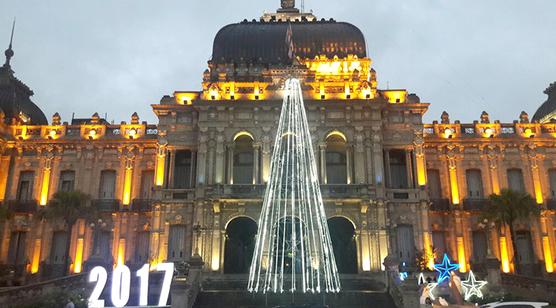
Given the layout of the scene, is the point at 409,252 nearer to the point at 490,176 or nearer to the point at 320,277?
the point at 320,277

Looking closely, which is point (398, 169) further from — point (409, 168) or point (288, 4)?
point (288, 4)

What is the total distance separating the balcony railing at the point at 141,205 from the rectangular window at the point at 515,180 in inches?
1182

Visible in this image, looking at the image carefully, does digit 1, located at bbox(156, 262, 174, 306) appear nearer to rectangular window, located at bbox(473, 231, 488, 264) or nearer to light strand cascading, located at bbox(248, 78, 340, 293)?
light strand cascading, located at bbox(248, 78, 340, 293)

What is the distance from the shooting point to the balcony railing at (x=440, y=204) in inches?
1610

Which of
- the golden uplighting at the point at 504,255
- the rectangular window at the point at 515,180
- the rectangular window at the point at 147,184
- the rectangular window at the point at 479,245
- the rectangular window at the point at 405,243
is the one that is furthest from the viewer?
the rectangular window at the point at 147,184

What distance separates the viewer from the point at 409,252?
36.6 metres

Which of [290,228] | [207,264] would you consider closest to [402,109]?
[290,228]

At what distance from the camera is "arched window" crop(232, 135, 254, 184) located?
3888 cm

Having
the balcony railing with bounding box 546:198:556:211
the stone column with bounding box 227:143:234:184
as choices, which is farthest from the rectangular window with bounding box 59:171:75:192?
the balcony railing with bounding box 546:198:556:211

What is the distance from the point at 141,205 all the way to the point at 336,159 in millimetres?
16485

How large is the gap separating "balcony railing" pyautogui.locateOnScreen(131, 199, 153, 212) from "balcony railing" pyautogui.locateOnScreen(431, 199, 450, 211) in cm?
2314

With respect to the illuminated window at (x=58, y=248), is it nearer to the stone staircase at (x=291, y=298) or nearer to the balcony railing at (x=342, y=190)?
the stone staircase at (x=291, y=298)

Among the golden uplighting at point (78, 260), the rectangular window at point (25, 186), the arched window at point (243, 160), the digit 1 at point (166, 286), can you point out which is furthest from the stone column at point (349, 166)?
the rectangular window at point (25, 186)

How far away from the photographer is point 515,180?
4216 centimetres
